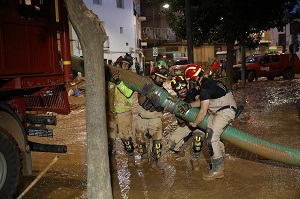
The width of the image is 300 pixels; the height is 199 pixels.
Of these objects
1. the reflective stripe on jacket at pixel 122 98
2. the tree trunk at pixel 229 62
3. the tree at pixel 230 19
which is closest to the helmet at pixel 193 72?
the reflective stripe on jacket at pixel 122 98

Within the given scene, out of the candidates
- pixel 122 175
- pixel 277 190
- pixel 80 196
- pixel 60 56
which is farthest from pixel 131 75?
pixel 277 190

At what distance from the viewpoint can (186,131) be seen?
682 cm

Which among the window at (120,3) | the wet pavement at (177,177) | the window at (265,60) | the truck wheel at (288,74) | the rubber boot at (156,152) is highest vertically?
the window at (120,3)

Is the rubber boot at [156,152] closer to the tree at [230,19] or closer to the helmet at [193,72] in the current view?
the helmet at [193,72]

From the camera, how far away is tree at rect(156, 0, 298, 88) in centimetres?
1502

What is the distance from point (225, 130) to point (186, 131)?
1105 millimetres

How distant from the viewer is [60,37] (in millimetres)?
5188

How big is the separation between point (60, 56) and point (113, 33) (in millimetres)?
30590

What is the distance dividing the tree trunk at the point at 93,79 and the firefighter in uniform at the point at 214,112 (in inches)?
82.1

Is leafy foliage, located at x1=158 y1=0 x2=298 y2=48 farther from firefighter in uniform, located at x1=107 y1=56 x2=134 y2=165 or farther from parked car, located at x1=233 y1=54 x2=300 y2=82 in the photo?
firefighter in uniform, located at x1=107 y1=56 x2=134 y2=165

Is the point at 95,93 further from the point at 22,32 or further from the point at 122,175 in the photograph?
the point at 122,175

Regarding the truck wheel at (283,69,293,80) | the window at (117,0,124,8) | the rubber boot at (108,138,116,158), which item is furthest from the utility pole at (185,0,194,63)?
the window at (117,0,124,8)

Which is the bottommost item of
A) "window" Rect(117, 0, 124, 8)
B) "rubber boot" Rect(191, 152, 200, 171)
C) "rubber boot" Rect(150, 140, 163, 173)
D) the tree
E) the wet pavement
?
the wet pavement

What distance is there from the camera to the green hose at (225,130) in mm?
5512
